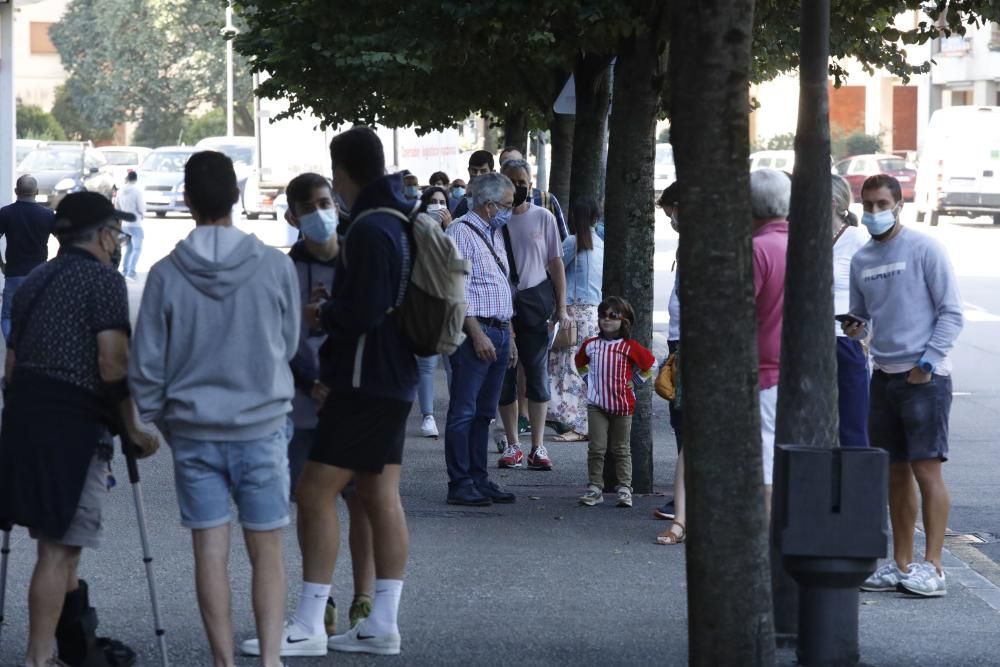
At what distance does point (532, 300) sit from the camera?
11.0 m

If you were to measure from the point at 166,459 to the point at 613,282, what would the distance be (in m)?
3.26

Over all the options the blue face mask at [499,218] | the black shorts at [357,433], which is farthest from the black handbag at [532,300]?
the black shorts at [357,433]

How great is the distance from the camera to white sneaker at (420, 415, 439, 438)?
1253 cm

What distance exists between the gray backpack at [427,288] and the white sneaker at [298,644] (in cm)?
109

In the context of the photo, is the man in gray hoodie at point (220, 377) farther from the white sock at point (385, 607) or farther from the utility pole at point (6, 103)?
the utility pole at point (6, 103)

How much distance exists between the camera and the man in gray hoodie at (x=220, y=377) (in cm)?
537

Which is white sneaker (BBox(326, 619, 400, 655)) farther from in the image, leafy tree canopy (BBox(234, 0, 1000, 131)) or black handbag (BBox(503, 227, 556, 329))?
leafy tree canopy (BBox(234, 0, 1000, 131))

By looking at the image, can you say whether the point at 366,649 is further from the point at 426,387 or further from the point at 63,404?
the point at 426,387

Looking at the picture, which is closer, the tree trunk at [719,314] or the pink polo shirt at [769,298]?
the tree trunk at [719,314]

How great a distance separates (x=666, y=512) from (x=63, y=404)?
4527mm

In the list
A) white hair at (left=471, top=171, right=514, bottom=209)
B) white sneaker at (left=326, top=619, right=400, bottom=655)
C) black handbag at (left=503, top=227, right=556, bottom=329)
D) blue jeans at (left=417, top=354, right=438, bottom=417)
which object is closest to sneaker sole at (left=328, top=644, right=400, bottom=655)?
white sneaker at (left=326, top=619, right=400, bottom=655)

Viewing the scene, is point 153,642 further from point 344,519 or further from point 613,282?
point 613,282

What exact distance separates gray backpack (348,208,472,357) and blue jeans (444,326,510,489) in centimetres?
324

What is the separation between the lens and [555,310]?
11195 mm
